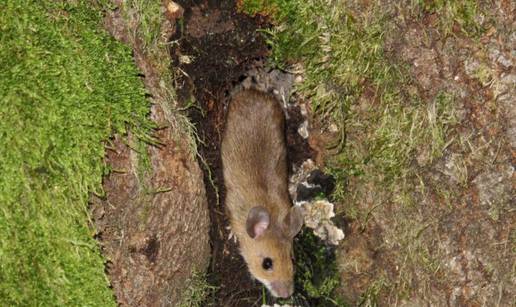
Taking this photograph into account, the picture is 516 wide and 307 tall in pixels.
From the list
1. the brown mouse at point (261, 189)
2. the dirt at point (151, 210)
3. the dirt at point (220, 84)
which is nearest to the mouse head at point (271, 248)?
the brown mouse at point (261, 189)

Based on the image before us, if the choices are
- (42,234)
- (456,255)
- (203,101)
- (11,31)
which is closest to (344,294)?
(456,255)

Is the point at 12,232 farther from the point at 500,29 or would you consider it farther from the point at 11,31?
the point at 500,29

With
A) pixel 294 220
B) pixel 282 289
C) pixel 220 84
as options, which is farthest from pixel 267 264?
pixel 220 84

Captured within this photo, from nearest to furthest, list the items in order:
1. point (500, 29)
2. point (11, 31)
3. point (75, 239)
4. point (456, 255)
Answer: point (11, 31) → point (75, 239) → point (500, 29) → point (456, 255)

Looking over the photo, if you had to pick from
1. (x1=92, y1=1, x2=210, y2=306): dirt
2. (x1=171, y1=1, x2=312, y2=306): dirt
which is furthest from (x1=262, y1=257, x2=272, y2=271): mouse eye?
(x1=92, y1=1, x2=210, y2=306): dirt

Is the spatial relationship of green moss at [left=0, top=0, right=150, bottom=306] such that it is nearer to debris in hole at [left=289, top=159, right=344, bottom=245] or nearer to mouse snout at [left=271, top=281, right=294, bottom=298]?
mouse snout at [left=271, top=281, right=294, bottom=298]

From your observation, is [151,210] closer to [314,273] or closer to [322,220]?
[322,220]
